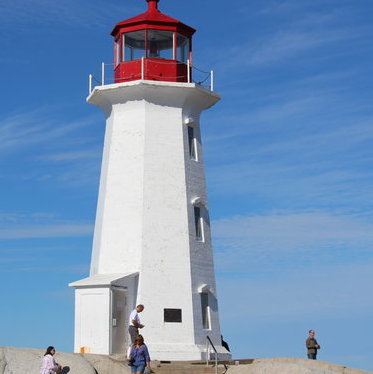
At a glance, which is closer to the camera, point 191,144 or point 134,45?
point 134,45

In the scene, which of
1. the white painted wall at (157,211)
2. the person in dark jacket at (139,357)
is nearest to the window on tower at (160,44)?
the white painted wall at (157,211)

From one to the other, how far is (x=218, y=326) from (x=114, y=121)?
7839 millimetres

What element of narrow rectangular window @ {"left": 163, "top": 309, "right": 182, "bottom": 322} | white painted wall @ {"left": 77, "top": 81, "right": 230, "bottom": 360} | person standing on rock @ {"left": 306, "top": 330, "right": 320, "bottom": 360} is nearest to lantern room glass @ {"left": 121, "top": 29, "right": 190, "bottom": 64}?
white painted wall @ {"left": 77, "top": 81, "right": 230, "bottom": 360}

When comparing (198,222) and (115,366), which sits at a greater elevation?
(198,222)

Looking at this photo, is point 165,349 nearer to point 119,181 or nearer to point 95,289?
point 95,289

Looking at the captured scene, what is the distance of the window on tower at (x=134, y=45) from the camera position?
1265 inches

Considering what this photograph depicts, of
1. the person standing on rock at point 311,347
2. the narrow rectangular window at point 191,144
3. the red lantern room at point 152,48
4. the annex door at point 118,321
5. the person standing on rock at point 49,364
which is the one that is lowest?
the person standing on rock at point 49,364

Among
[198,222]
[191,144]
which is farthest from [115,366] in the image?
[191,144]

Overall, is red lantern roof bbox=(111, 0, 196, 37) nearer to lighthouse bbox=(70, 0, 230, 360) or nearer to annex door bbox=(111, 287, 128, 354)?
lighthouse bbox=(70, 0, 230, 360)

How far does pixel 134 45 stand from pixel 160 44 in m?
0.90

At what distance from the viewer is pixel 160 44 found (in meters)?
32.3

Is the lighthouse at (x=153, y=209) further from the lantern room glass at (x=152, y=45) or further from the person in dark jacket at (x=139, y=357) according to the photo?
the person in dark jacket at (x=139, y=357)

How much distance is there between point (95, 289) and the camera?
29.8 meters

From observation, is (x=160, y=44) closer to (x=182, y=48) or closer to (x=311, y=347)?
(x=182, y=48)
